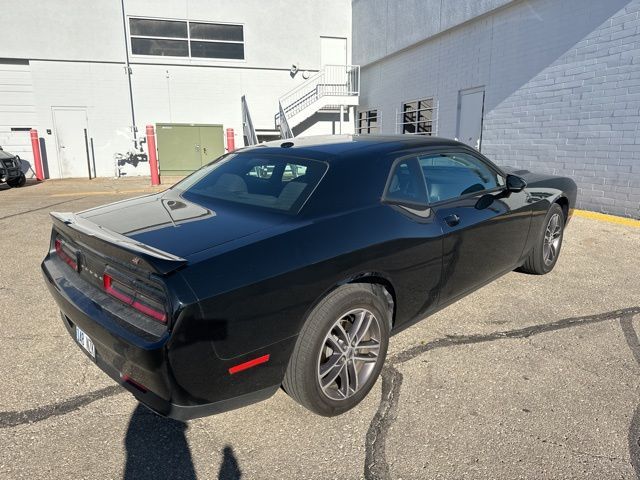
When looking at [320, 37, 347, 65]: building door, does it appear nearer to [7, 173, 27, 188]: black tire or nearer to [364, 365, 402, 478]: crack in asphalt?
[7, 173, 27, 188]: black tire

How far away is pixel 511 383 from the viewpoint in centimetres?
280

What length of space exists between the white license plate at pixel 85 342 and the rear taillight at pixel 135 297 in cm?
34

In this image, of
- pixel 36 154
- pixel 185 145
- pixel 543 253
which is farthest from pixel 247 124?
pixel 543 253

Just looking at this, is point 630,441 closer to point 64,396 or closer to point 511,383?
point 511,383

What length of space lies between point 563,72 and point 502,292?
6.76 meters

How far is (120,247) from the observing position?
2.10 meters

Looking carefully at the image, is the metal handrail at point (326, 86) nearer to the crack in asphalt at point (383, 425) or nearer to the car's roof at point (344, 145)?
the car's roof at point (344, 145)

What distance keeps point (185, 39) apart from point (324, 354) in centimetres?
1763

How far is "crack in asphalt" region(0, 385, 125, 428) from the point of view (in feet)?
8.07

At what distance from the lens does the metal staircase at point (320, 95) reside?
17000 mm

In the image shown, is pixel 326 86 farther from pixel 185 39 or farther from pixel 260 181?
pixel 260 181

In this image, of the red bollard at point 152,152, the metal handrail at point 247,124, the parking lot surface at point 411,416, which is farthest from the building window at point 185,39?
the parking lot surface at point 411,416

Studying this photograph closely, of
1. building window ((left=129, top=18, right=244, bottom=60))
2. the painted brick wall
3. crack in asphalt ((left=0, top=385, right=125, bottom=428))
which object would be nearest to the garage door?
building window ((left=129, top=18, right=244, bottom=60))

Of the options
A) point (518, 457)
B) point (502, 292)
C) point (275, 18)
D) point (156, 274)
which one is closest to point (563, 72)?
point (502, 292)
